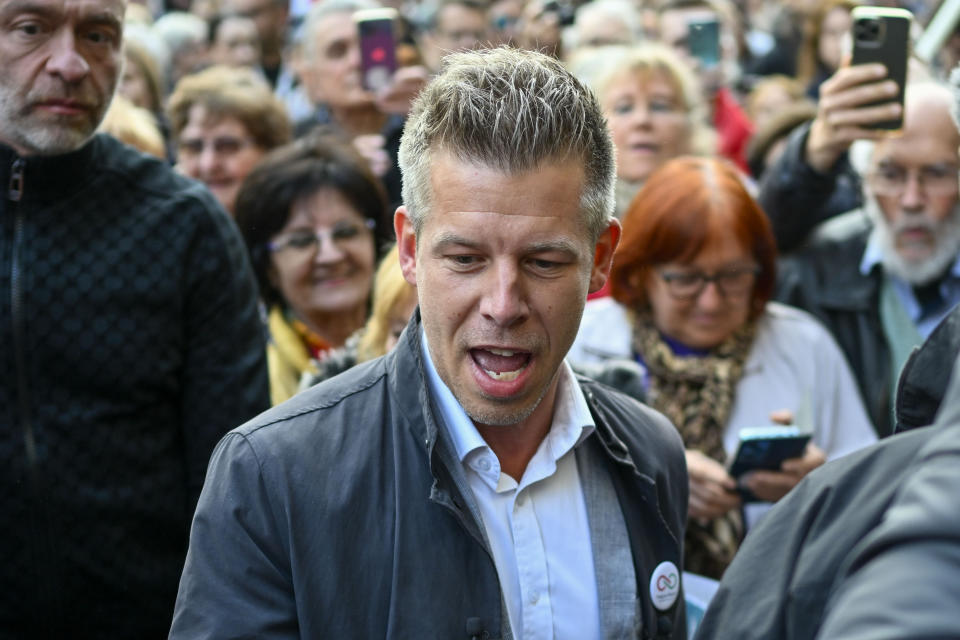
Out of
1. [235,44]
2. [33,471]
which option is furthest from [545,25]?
[33,471]

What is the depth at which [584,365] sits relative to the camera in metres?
3.22

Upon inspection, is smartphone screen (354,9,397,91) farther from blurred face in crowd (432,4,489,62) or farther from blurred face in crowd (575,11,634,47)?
blurred face in crowd (432,4,489,62)

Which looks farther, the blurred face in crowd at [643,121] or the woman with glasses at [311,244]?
the blurred face in crowd at [643,121]

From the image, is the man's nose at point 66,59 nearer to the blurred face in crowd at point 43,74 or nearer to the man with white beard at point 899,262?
the blurred face in crowd at point 43,74

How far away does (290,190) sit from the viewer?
14.1 ft

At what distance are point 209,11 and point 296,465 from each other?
9.06 meters

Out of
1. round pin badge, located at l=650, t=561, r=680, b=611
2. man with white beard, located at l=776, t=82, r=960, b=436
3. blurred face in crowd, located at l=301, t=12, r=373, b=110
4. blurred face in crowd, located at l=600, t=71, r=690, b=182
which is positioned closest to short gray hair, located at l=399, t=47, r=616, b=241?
round pin badge, located at l=650, t=561, r=680, b=611

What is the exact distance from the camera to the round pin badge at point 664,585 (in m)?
2.16

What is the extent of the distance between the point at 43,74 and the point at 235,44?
5.86 m

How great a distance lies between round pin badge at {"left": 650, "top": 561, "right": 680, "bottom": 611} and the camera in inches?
85.0

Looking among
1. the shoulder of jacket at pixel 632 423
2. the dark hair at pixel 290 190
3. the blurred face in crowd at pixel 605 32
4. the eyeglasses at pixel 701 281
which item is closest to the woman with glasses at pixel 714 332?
the eyeglasses at pixel 701 281

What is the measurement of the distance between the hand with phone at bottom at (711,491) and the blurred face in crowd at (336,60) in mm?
2972

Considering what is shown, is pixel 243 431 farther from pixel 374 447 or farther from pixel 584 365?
pixel 584 365

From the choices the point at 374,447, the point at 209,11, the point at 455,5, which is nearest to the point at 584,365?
the point at 374,447
